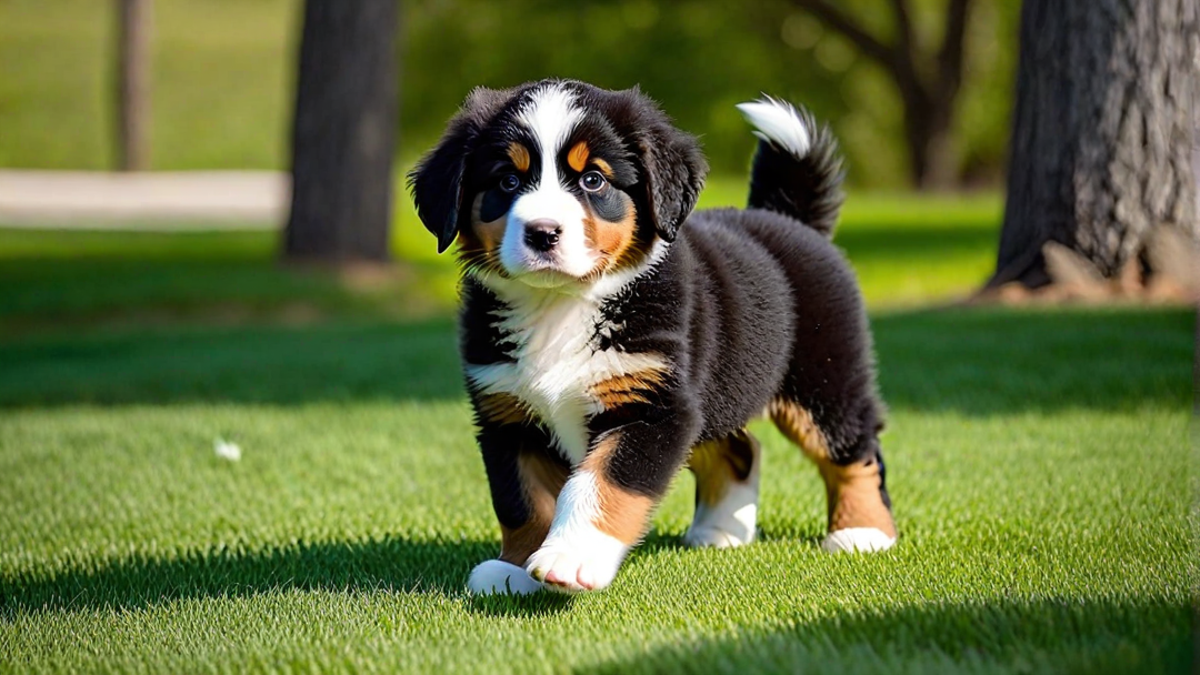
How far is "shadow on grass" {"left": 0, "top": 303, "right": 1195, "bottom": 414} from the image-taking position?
714cm

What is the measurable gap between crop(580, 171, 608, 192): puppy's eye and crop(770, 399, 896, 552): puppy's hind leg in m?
1.12

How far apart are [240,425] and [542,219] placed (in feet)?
13.6

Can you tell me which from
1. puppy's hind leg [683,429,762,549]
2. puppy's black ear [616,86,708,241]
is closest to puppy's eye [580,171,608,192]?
puppy's black ear [616,86,708,241]

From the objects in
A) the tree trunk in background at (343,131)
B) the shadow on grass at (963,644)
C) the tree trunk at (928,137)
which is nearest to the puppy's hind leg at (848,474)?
the shadow on grass at (963,644)

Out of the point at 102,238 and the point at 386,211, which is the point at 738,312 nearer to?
the point at 386,211

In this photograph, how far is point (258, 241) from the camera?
18422mm

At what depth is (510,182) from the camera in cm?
357

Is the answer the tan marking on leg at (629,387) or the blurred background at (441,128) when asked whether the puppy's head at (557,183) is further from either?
the blurred background at (441,128)

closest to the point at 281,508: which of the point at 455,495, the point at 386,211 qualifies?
the point at 455,495

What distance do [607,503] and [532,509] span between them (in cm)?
42

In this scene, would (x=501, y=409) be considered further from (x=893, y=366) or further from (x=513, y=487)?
(x=893, y=366)

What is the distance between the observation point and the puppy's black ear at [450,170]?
3.63m

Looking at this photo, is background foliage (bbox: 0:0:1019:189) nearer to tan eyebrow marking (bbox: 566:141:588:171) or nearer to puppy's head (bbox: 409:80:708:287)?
puppy's head (bbox: 409:80:708:287)

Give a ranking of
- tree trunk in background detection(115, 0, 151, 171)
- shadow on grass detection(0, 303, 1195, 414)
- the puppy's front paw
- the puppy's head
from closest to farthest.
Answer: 1. the puppy's front paw
2. the puppy's head
3. shadow on grass detection(0, 303, 1195, 414)
4. tree trunk in background detection(115, 0, 151, 171)
